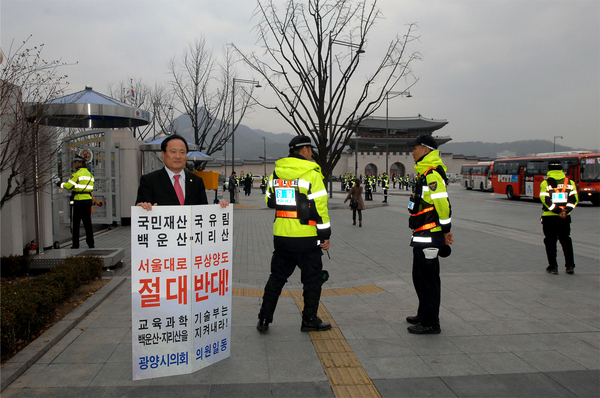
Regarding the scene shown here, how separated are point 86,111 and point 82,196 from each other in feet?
6.18

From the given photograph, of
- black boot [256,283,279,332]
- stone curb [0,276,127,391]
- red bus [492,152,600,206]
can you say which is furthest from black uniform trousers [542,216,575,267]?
red bus [492,152,600,206]

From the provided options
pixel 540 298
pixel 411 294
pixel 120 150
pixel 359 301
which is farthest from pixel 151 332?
pixel 120 150

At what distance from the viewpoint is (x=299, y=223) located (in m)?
4.00

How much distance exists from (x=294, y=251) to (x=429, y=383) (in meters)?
1.59

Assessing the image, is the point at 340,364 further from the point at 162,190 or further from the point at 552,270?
the point at 552,270

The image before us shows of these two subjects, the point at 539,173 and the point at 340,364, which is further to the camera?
the point at 539,173

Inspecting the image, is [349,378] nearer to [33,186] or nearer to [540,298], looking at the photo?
[540,298]

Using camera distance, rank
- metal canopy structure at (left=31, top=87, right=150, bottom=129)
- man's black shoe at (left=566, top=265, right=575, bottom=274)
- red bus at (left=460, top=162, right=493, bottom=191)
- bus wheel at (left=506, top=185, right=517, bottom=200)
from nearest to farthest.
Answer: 1. metal canopy structure at (left=31, top=87, right=150, bottom=129)
2. man's black shoe at (left=566, top=265, right=575, bottom=274)
3. bus wheel at (left=506, top=185, right=517, bottom=200)
4. red bus at (left=460, top=162, right=493, bottom=191)

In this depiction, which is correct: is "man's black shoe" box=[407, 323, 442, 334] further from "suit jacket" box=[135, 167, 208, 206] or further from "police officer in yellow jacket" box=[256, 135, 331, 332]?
"suit jacket" box=[135, 167, 208, 206]

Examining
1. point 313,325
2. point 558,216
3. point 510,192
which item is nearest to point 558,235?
point 558,216

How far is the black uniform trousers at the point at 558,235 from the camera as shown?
6.87 metres

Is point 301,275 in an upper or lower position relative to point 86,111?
lower

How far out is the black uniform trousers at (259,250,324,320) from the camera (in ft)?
13.4

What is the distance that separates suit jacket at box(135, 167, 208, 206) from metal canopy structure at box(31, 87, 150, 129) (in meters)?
2.77
